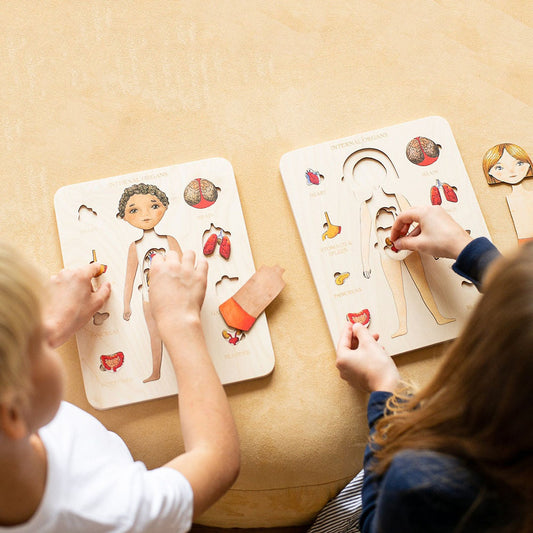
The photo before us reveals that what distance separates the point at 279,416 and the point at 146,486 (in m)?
0.20

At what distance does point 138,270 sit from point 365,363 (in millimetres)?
314

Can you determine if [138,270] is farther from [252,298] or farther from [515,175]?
[515,175]

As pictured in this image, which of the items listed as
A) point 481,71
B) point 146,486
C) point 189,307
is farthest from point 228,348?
point 481,71

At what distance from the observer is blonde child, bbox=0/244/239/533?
395 millimetres

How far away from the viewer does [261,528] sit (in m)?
0.90

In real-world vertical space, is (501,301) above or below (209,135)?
below

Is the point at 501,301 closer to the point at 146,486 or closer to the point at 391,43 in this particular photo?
the point at 146,486

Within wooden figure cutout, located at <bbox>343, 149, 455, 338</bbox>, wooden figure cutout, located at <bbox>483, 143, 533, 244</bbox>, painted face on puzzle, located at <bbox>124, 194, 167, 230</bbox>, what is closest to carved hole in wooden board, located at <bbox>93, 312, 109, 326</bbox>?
painted face on puzzle, located at <bbox>124, 194, 167, 230</bbox>

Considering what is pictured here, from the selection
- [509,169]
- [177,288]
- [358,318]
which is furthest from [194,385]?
[509,169]

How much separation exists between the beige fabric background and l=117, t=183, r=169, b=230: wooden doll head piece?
5 centimetres

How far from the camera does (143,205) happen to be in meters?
0.69

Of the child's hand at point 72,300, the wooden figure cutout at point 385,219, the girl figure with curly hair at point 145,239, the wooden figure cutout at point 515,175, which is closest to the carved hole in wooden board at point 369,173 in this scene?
the wooden figure cutout at point 385,219

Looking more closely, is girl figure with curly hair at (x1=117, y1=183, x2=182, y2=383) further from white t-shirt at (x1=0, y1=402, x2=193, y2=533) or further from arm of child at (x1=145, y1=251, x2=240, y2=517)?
white t-shirt at (x1=0, y1=402, x2=193, y2=533)

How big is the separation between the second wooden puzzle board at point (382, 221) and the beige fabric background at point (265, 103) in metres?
0.02
